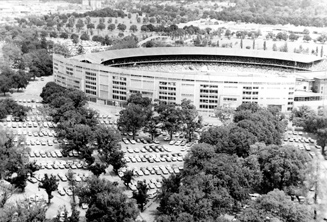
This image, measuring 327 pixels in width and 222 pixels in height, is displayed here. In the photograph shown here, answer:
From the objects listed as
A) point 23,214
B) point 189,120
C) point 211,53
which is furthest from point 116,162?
point 211,53

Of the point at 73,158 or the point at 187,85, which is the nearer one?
the point at 73,158

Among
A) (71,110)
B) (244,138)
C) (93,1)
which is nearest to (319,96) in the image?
(244,138)

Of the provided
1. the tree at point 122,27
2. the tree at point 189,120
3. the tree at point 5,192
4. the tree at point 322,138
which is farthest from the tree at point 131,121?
the tree at point 122,27

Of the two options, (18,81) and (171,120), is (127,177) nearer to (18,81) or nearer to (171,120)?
(171,120)

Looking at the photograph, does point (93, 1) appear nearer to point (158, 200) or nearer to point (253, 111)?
point (253, 111)

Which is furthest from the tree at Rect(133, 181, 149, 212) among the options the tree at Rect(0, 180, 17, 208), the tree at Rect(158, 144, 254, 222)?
the tree at Rect(0, 180, 17, 208)

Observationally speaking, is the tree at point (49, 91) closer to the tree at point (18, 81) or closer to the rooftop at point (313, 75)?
the tree at point (18, 81)

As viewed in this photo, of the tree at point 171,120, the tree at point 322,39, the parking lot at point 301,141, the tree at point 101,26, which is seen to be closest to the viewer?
the parking lot at point 301,141

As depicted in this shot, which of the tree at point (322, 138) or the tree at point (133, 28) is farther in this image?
the tree at point (133, 28)

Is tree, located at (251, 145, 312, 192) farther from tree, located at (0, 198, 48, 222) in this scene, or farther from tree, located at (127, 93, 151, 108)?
tree, located at (127, 93, 151, 108)
